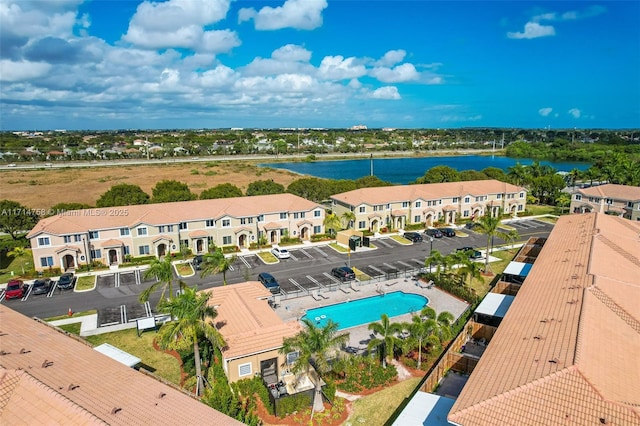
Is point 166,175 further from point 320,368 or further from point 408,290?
point 320,368

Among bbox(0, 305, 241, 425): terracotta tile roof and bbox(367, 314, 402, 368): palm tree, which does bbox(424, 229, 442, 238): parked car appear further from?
bbox(0, 305, 241, 425): terracotta tile roof

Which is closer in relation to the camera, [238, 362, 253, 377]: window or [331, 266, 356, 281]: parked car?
[238, 362, 253, 377]: window

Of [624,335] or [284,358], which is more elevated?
[624,335]

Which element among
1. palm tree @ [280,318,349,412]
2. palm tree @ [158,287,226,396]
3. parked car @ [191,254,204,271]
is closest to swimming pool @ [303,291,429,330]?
palm tree @ [280,318,349,412]

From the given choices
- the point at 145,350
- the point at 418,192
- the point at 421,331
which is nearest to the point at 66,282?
the point at 145,350

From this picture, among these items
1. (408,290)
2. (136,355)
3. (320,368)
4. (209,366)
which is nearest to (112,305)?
(136,355)

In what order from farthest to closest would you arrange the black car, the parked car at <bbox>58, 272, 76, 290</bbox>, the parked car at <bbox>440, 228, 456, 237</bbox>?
the parked car at <bbox>440, 228, 456, 237</bbox>
the black car
the parked car at <bbox>58, 272, 76, 290</bbox>
